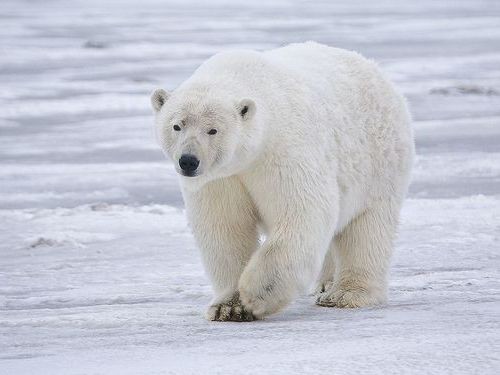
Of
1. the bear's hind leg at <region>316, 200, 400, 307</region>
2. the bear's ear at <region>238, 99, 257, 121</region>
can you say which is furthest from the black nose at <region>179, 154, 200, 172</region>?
the bear's hind leg at <region>316, 200, 400, 307</region>

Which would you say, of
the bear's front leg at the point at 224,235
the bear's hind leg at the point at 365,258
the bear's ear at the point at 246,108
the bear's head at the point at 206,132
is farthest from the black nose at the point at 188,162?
the bear's hind leg at the point at 365,258

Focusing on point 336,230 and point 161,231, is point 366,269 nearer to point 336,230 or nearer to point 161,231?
point 336,230

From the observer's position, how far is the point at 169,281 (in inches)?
220

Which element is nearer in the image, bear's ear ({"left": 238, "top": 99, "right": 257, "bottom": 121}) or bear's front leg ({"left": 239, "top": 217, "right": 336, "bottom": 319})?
bear's ear ({"left": 238, "top": 99, "right": 257, "bottom": 121})

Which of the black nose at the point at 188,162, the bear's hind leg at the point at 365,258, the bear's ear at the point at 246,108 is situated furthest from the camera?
the bear's hind leg at the point at 365,258

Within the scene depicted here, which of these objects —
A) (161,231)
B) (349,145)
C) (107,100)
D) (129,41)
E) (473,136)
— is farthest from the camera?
(129,41)

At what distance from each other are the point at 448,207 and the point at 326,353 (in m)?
4.10

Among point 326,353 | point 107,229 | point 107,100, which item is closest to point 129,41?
point 107,100

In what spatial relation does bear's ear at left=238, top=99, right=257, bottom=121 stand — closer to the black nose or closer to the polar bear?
the polar bear

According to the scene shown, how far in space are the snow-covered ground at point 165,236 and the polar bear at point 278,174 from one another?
7.7 inches

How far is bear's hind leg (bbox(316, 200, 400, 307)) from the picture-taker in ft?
16.5

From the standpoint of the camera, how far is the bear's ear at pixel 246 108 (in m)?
4.30

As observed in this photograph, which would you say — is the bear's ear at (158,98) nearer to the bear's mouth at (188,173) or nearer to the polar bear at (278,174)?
the polar bear at (278,174)

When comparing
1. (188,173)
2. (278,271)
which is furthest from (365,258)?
(188,173)
